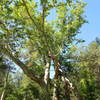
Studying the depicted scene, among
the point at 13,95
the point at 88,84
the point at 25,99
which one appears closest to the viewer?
the point at 88,84

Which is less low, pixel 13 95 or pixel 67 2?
pixel 67 2

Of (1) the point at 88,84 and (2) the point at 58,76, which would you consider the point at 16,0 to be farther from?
(1) the point at 88,84

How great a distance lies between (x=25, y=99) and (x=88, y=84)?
32.4 feet

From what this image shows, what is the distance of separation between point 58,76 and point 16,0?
23.1ft

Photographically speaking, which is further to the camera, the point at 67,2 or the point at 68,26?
the point at 68,26

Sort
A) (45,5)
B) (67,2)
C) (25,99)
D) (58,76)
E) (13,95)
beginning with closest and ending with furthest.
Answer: (45,5)
(67,2)
(58,76)
(13,95)
(25,99)

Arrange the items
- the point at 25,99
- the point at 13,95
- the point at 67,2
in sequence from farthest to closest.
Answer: the point at 25,99, the point at 13,95, the point at 67,2

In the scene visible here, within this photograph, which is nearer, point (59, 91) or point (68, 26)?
point (68, 26)

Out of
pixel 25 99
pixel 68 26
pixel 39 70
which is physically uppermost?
pixel 68 26

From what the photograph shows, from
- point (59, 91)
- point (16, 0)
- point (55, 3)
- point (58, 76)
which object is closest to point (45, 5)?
point (55, 3)

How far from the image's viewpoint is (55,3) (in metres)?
5.50

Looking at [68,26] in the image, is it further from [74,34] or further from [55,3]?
[55,3]

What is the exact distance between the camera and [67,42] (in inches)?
507

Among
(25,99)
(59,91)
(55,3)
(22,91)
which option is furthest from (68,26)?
(25,99)
